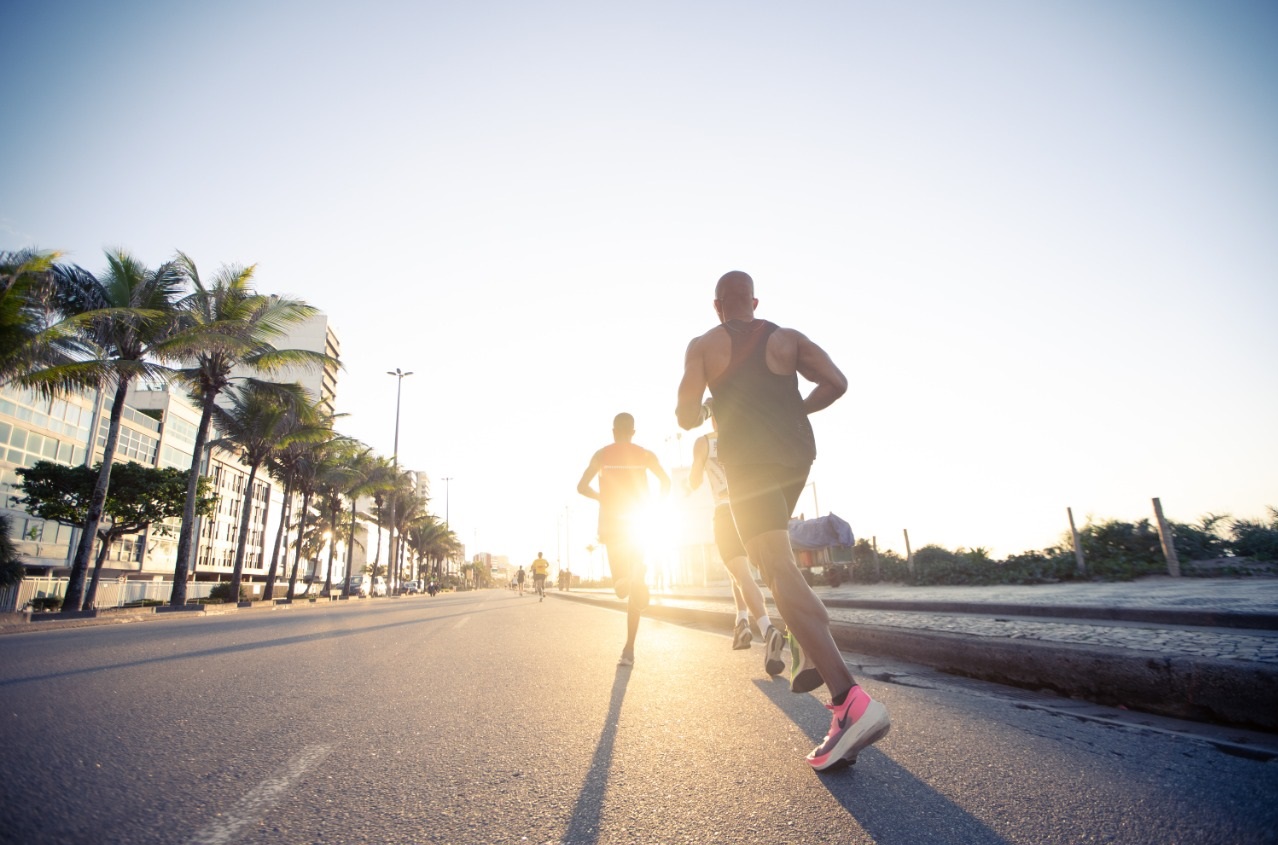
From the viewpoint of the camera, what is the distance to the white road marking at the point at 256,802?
5.39 ft

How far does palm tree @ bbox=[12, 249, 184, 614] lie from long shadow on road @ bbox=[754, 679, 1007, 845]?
1946 cm

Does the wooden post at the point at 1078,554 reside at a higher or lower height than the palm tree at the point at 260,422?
lower

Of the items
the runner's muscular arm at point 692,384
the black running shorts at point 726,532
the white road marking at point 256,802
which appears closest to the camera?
the white road marking at point 256,802

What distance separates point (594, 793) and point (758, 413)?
1.63 metres

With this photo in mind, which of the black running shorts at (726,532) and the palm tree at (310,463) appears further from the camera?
the palm tree at (310,463)

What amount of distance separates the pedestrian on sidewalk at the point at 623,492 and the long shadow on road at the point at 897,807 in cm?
313

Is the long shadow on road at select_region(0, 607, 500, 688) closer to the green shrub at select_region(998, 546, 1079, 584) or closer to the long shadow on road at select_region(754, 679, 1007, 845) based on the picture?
the long shadow on road at select_region(754, 679, 1007, 845)

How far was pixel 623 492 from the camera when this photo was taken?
543 centimetres

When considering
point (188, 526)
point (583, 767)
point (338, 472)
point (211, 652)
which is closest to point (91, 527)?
point (188, 526)

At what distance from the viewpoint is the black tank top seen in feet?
8.84

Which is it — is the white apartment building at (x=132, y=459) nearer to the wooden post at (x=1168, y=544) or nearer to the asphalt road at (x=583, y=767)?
the asphalt road at (x=583, y=767)

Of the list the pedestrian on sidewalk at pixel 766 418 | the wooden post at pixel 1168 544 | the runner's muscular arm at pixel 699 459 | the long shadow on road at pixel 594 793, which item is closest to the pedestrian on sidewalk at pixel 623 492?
the runner's muscular arm at pixel 699 459

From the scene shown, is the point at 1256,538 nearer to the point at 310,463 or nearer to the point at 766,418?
the point at 766,418

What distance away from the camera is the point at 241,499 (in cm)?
6372
